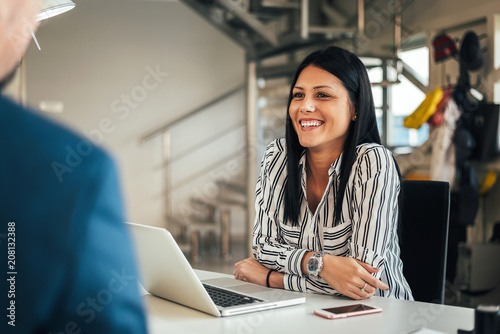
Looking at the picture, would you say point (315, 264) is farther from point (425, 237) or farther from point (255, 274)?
point (425, 237)

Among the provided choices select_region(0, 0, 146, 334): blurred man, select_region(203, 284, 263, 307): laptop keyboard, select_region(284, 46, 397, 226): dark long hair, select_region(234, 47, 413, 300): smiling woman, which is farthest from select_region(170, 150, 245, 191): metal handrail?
select_region(0, 0, 146, 334): blurred man

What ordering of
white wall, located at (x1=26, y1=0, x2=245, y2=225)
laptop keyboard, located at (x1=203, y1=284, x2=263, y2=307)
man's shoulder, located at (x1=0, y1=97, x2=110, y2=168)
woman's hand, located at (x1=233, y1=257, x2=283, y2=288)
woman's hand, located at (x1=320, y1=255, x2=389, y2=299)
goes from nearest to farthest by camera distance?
man's shoulder, located at (x1=0, y1=97, x2=110, y2=168), laptop keyboard, located at (x1=203, y1=284, x2=263, y2=307), woman's hand, located at (x1=320, y1=255, x2=389, y2=299), woman's hand, located at (x1=233, y1=257, x2=283, y2=288), white wall, located at (x1=26, y1=0, x2=245, y2=225)

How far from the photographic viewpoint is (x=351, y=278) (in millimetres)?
1373

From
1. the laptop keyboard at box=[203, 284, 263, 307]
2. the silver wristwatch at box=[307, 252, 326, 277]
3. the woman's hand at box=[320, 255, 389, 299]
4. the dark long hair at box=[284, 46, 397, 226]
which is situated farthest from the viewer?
the dark long hair at box=[284, 46, 397, 226]

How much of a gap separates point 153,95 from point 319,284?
17.9ft

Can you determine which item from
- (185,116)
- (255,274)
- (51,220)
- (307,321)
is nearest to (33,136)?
(51,220)

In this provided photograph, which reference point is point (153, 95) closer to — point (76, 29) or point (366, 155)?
point (76, 29)

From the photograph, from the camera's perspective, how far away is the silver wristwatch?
1.48m

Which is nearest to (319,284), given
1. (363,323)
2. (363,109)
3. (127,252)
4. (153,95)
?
(363,323)

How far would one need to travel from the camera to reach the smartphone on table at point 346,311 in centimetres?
115

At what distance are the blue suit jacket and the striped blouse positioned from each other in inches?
47.8

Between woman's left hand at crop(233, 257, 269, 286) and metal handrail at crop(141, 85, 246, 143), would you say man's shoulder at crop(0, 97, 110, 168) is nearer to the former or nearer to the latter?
woman's left hand at crop(233, 257, 269, 286)

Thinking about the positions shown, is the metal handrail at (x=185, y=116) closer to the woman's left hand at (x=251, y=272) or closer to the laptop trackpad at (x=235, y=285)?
the woman's left hand at (x=251, y=272)

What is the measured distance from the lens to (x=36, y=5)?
321 millimetres
